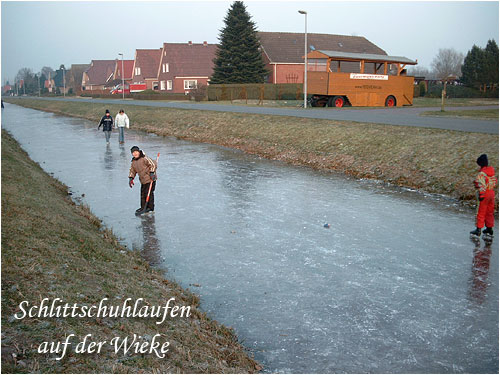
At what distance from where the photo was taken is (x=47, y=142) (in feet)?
87.2

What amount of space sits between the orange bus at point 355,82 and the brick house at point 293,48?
23.2 m

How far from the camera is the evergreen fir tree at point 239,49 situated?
5197 cm

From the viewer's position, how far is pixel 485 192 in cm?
943

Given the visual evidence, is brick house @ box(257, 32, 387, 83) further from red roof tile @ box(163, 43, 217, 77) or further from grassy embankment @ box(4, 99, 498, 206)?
grassy embankment @ box(4, 99, 498, 206)

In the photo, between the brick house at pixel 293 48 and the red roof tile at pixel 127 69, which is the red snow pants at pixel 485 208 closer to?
the brick house at pixel 293 48

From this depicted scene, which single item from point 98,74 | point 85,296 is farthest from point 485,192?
point 98,74

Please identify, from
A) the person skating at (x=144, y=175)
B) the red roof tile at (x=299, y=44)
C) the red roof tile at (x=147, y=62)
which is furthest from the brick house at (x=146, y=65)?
the person skating at (x=144, y=175)

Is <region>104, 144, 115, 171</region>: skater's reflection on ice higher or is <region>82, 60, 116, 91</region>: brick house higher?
<region>82, 60, 116, 91</region>: brick house

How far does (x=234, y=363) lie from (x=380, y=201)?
865cm

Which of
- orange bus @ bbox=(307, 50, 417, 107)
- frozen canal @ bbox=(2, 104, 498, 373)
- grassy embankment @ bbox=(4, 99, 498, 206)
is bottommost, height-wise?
frozen canal @ bbox=(2, 104, 498, 373)

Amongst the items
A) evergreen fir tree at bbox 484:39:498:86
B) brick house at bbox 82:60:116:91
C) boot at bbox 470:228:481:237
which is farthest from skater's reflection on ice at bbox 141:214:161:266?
brick house at bbox 82:60:116:91

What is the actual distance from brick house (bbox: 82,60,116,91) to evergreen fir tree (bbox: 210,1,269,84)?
215ft

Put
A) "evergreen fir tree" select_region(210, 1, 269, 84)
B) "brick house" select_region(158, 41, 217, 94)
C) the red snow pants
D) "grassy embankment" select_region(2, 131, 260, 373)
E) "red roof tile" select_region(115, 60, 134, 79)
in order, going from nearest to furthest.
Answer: "grassy embankment" select_region(2, 131, 260, 373), the red snow pants, "evergreen fir tree" select_region(210, 1, 269, 84), "brick house" select_region(158, 41, 217, 94), "red roof tile" select_region(115, 60, 134, 79)

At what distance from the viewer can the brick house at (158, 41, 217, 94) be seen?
73125mm
